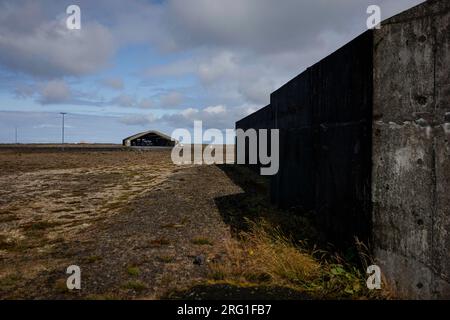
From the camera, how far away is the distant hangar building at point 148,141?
7088 centimetres

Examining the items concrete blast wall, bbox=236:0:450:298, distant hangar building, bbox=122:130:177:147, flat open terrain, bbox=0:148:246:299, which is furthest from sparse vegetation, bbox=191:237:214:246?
distant hangar building, bbox=122:130:177:147

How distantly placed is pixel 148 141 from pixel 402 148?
7553 centimetres

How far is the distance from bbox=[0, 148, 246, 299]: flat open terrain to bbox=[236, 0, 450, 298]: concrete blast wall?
2679mm

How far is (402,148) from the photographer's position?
159 inches

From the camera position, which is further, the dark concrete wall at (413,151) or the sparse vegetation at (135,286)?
the sparse vegetation at (135,286)

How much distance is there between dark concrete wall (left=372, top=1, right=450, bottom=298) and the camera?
149 inches

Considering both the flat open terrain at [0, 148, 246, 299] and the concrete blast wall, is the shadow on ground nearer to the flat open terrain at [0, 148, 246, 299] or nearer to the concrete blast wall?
the flat open terrain at [0, 148, 246, 299]

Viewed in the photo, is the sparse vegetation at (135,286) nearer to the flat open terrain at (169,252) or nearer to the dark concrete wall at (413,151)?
the flat open terrain at (169,252)

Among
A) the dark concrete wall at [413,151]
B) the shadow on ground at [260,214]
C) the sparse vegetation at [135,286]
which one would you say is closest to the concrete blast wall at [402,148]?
the dark concrete wall at [413,151]

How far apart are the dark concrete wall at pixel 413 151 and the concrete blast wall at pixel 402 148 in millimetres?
10

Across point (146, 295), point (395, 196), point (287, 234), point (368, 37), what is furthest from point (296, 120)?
point (146, 295)

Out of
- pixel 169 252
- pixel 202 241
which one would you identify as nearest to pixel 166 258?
pixel 169 252
